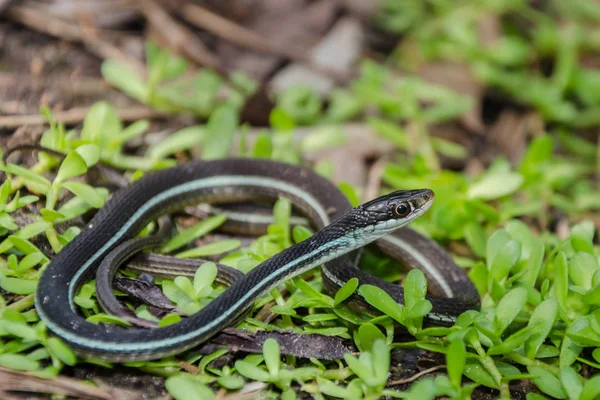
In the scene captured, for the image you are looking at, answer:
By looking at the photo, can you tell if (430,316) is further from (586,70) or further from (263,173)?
(586,70)

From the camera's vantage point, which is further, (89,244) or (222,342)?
(89,244)

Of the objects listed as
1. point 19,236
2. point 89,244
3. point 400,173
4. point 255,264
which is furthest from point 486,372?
point 19,236

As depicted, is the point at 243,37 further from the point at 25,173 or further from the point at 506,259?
the point at 506,259

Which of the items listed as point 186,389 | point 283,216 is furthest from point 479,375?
point 283,216

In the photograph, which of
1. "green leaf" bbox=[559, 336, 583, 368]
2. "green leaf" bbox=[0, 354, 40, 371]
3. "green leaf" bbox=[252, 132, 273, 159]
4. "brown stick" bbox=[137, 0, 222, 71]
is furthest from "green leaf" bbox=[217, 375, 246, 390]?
"brown stick" bbox=[137, 0, 222, 71]

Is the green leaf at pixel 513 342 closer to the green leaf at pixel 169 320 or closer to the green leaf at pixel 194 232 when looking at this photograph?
the green leaf at pixel 169 320

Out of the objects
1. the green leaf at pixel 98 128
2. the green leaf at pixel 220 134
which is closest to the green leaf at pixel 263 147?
the green leaf at pixel 220 134
